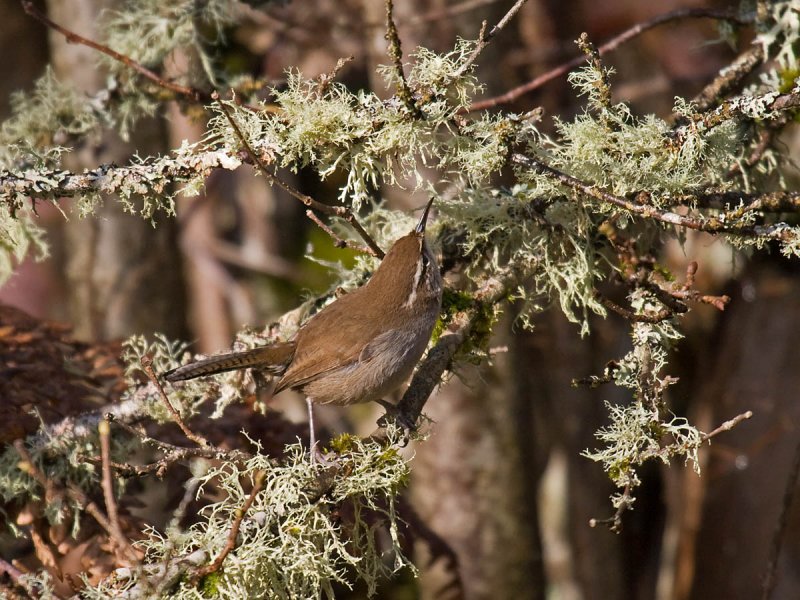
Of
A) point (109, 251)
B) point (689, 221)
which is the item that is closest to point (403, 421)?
point (689, 221)

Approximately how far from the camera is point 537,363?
5.15 m

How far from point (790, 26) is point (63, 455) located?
9.41 ft

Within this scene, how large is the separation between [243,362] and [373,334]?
48 cm

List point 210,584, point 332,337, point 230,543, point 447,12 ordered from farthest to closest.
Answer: point 447,12
point 332,337
point 210,584
point 230,543

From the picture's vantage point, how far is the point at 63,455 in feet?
9.07

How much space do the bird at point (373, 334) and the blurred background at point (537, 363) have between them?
Result: 9.7 inches

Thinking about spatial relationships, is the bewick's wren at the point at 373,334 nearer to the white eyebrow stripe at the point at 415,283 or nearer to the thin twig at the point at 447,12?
the white eyebrow stripe at the point at 415,283

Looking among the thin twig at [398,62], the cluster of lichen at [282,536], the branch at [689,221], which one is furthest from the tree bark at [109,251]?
the branch at [689,221]

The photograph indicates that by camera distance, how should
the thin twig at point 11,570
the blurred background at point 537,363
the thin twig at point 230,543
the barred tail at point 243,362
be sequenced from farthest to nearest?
the blurred background at point 537,363
the barred tail at point 243,362
the thin twig at point 11,570
the thin twig at point 230,543

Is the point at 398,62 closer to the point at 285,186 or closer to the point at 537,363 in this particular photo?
the point at 285,186

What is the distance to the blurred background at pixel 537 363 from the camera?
4.05 metres

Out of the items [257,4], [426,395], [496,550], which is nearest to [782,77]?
[426,395]

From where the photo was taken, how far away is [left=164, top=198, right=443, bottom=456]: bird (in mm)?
2848

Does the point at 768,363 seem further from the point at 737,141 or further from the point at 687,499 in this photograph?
the point at 737,141
